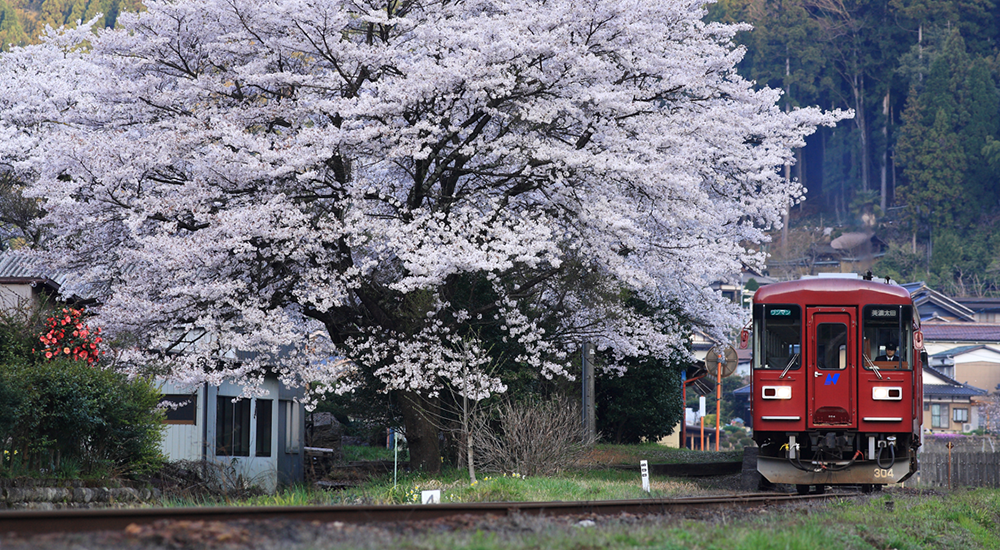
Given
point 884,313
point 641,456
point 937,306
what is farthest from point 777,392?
point 937,306

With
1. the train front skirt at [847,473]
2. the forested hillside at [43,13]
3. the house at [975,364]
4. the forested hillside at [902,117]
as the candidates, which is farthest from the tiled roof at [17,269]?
the forested hillside at [902,117]

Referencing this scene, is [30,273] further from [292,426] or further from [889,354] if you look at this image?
[889,354]

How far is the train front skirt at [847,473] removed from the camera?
48.5ft

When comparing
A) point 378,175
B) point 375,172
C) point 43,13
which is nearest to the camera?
point 375,172

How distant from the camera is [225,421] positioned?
2405cm

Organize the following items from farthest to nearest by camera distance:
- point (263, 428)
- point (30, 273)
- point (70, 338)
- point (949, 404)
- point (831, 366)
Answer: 1. point (949, 404)
2. point (263, 428)
3. point (30, 273)
4. point (70, 338)
5. point (831, 366)

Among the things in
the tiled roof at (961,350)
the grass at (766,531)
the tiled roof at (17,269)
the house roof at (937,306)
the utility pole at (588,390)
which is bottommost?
the grass at (766,531)

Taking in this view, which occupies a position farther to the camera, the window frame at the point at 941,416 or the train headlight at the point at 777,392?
the window frame at the point at 941,416

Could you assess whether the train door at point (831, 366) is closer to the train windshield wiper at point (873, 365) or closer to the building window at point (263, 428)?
the train windshield wiper at point (873, 365)

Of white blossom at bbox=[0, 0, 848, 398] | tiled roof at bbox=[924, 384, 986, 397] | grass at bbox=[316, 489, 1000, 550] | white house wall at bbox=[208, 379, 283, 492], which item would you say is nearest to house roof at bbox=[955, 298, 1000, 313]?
tiled roof at bbox=[924, 384, 986, 397]

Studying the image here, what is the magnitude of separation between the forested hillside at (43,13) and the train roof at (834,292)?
67.9m

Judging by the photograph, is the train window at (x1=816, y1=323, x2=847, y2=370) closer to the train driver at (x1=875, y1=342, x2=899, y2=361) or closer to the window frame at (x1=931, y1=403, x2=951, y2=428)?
the train driver at (x1=875, y1=342, x2=899, y2=361)

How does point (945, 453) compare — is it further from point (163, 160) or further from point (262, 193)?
point (163, 160)

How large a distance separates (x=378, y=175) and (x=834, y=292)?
8.51 m
